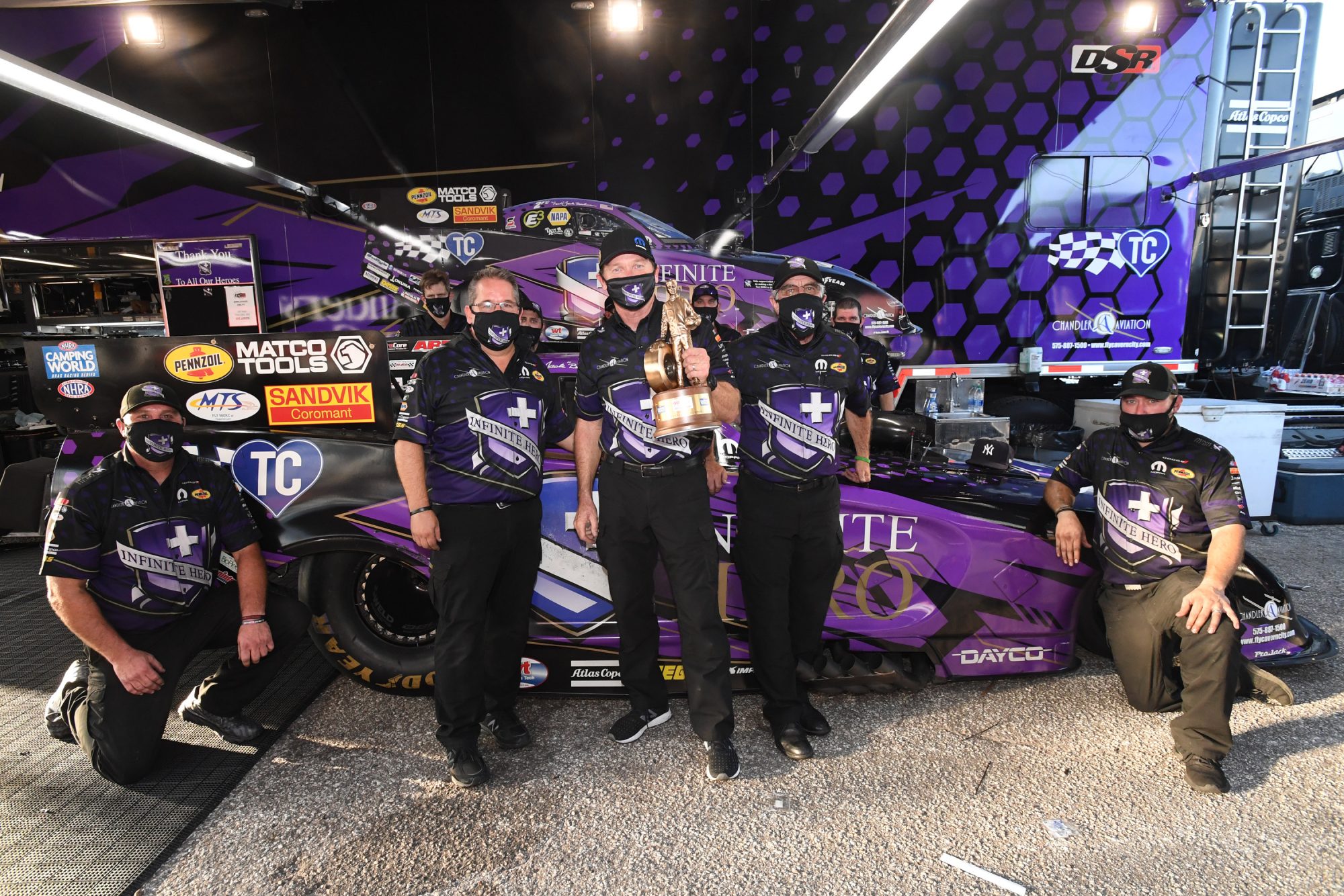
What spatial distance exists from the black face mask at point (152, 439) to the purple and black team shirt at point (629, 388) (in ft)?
4.53

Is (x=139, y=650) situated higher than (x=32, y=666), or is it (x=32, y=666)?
(x=139, y=650)

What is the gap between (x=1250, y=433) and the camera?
15.6ft

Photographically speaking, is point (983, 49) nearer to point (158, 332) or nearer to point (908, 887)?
point (908, 887)

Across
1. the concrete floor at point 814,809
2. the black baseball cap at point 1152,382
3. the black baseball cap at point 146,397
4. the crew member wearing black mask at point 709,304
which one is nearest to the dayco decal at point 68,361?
the black baseball cap at point 146,397

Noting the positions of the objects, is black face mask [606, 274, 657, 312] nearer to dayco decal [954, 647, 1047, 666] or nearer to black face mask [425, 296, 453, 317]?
dayco decal [954, 647, 1047, 666]

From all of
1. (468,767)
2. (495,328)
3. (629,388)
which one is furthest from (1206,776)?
(495,328)

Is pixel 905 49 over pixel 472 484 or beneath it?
over

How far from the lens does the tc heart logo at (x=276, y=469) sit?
2.47 metres

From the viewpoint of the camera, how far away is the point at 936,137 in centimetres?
602

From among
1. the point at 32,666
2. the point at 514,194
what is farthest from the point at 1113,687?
the point at 514,194

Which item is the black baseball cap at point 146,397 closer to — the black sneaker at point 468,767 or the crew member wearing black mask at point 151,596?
the crew member wearing black mask at point 151,596

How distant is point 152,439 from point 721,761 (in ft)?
7.06

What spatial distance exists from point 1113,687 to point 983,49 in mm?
5822

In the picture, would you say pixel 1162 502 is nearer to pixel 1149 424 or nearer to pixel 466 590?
pixel 1149 424
